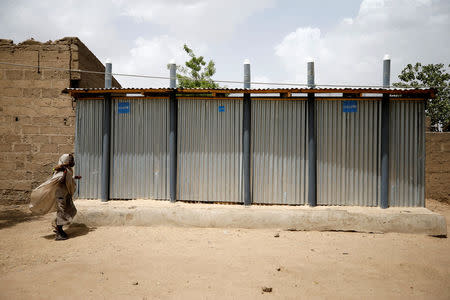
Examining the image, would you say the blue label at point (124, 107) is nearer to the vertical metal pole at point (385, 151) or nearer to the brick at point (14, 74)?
the brick at point (14, 74)

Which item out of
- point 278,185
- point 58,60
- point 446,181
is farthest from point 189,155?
point 446,181

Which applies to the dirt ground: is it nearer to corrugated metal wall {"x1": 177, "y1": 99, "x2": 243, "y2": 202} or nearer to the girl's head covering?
corrugated metal wall {"x1": 177, "y1": 99, "x2": 243, "y2": 202}

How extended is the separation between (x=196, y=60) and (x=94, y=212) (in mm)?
17281

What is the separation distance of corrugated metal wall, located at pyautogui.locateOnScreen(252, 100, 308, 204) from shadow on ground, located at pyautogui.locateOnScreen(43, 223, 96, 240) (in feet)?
13.2

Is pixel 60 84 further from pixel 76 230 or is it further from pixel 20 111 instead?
pixel 76 230

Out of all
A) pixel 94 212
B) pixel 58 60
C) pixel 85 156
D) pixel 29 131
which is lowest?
pixel 94 212

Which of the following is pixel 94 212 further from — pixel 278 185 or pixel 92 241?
pixel 278 185

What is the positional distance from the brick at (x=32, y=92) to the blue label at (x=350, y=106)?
29.0 feet

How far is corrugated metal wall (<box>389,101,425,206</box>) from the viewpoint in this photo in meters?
6.82

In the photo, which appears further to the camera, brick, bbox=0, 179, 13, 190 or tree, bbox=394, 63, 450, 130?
tree, bbox=394, 63, 450, 130

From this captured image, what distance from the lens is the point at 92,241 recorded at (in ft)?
19.9

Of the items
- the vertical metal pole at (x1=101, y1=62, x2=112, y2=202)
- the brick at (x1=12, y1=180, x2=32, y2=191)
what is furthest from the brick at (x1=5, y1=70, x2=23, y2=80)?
the vertical metal pole at (x1=101, y1=62, x2=112, y2=202)

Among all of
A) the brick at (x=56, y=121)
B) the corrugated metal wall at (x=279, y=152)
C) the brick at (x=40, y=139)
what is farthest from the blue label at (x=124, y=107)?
the corrugated metal wall at (x=279, y=152)

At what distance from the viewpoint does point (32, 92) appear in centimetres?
899
